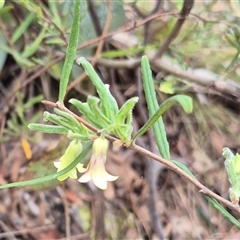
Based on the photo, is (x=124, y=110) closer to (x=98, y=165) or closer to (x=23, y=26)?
(x=98, y=165)

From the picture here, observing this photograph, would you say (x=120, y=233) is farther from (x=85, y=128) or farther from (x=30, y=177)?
(x=85, y=128)

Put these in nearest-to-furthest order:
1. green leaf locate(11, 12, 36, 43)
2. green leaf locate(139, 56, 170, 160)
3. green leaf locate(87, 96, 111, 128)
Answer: green leaf locate(87, 96, 111, 128)
green leaf locate(139, 56, 170, 160)
green leaf locate(11, 12, 36, 43)

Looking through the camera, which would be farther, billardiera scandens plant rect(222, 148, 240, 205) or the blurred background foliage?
the blurred background foliage

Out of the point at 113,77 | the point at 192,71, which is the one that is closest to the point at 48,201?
the point at 113,77

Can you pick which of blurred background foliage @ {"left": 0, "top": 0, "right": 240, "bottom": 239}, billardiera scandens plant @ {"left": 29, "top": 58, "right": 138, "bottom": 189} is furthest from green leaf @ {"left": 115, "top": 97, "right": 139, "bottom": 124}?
blurred background foliage @ {"left": 0, "top": 0, "right": 240, "bottom": 239}

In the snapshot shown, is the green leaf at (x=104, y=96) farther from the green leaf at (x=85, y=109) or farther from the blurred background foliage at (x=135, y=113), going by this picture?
the blurred background foliage at (x=135, y=113)

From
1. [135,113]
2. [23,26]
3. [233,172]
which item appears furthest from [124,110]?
[135,113]

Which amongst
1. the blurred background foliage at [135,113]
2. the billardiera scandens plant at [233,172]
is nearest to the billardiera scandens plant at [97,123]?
the billardiera scandens plant at [233,172]

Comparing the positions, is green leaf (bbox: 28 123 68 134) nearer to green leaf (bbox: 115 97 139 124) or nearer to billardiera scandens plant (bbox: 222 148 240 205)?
green leaf (bbox: 115 97 139 124)
